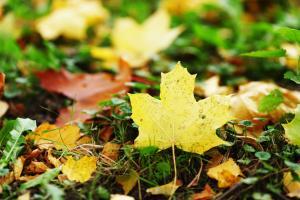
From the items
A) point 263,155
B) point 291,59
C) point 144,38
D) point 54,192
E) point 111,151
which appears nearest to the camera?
point 54,192

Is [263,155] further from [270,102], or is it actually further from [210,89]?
[210,89]

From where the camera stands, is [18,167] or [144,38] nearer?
[18,167]

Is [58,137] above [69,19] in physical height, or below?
below

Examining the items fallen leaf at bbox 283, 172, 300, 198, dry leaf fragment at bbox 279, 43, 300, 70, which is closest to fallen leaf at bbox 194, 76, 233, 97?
dry leaf fragment at bbox 279, 43, 300, 70

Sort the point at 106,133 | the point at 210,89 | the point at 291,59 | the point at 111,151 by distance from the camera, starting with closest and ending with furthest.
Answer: the point at 111,151 < the point at 106,133 < the point at 210,89 < the point at 291,59

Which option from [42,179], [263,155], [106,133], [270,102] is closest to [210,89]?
[270,102]

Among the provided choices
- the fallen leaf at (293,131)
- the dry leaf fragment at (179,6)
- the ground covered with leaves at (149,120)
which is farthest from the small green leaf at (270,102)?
the dry leaf fragment at (179,6)

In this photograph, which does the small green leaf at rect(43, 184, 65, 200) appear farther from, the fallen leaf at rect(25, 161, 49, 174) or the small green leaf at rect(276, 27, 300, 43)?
the small green leaf at rect(276, 27, 300, 43)
